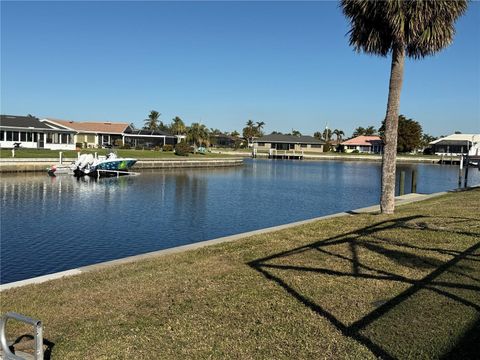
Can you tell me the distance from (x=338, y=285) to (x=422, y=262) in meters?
2.37

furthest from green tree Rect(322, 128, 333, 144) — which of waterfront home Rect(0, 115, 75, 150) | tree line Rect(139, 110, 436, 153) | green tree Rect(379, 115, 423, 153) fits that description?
waterfront home Rect(0, 115, 75, 150)

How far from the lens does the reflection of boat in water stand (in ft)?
155

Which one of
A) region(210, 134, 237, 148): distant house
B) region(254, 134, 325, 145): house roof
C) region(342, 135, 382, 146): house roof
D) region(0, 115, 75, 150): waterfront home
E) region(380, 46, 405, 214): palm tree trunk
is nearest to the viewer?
region(380, 46, 405, 214): palm tree trunk

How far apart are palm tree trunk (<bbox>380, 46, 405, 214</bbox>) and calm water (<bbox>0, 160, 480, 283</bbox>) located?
252 inches

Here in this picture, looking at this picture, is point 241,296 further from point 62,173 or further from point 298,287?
point 62,173

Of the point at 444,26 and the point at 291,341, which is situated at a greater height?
the point at 444,26

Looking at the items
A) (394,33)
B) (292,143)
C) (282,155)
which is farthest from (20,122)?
(292,143)

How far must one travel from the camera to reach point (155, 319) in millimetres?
6316

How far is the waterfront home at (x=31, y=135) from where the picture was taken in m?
57.2

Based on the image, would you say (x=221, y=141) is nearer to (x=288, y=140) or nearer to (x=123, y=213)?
(x=288, y=140)

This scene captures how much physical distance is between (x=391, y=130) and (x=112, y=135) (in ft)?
247

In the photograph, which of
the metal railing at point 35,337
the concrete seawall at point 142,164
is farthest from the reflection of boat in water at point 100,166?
the metal railing at point 35,337

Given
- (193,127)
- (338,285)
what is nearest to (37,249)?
(338,285)

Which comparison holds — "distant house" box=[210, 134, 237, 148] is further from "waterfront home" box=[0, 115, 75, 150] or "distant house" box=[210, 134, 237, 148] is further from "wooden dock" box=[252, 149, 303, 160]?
"waterfront home" box=[0, 115, 75, 150]
